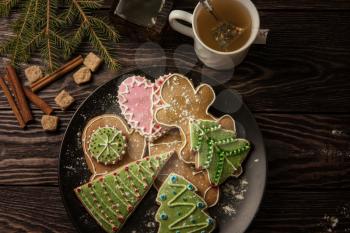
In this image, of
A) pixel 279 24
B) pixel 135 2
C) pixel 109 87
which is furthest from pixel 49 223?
pixel 279 24

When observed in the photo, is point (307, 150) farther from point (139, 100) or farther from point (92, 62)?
point (92, 62)

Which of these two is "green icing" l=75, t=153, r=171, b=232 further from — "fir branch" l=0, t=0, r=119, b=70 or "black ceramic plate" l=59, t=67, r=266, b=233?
"fir branch" l=0, t=0, r=119, b=70

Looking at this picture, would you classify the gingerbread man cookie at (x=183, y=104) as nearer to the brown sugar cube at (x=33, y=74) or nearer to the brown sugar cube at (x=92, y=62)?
the brown sugar cube at (x=92, y=62)

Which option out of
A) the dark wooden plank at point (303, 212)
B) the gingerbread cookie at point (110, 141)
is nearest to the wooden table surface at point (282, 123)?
the dark wooden plank at point (303, 212)

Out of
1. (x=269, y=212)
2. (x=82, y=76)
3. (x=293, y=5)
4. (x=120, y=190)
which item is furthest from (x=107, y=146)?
(x=293, y=5)

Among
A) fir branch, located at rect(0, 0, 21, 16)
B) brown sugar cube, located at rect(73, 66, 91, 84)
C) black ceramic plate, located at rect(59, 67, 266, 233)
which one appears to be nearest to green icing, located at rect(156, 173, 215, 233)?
black ceramic plate, located at rect(59, 67, 266, 233)

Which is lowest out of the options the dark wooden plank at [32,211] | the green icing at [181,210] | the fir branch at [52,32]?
the dark wooden plank at [32,211]
